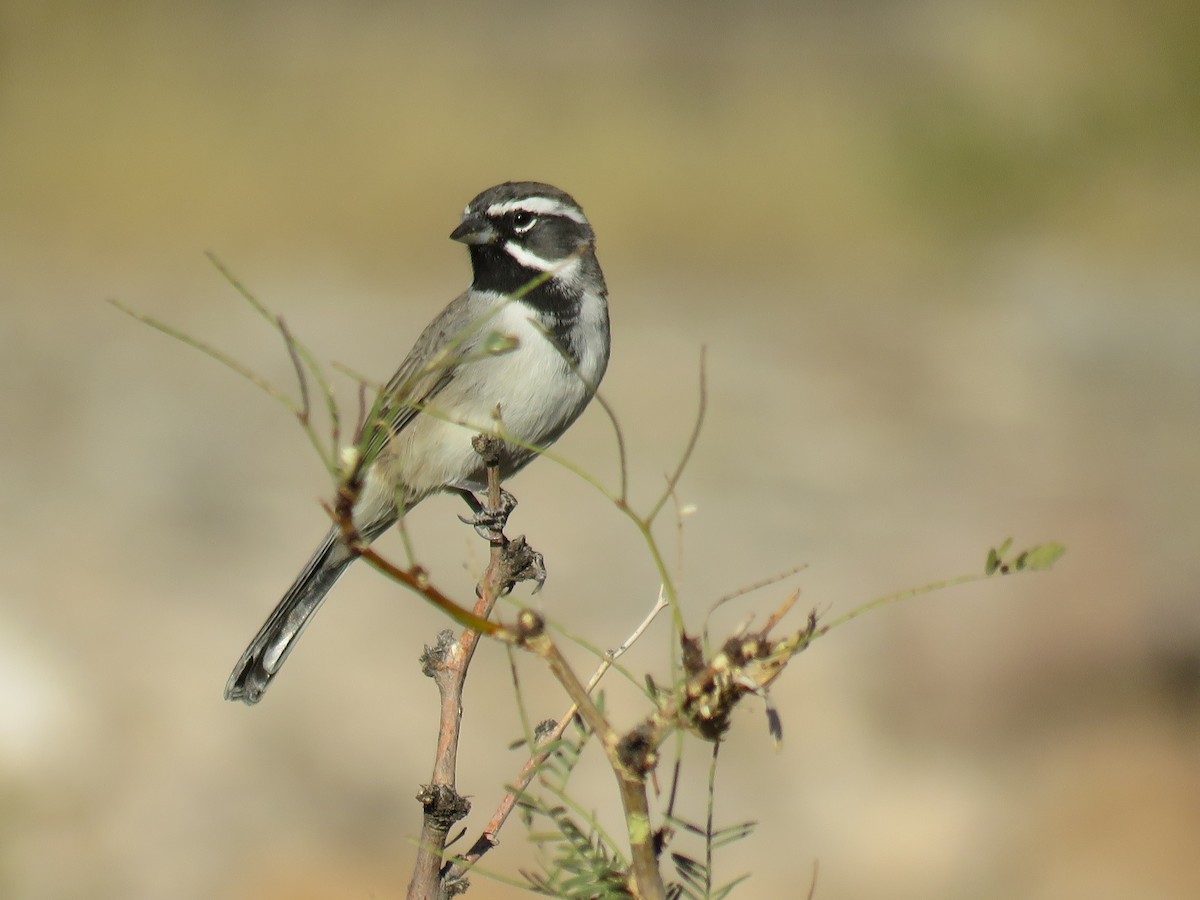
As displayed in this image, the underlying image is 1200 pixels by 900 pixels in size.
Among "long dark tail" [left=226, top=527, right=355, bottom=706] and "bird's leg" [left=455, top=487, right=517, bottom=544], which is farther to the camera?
"long dark tail" [left=226, top=527, right=355, bottom=706]

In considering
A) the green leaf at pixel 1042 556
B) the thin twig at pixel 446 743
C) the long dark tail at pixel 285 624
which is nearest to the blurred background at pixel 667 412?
the long dark tail at pixel 285 624

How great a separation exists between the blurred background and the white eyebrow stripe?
322cm

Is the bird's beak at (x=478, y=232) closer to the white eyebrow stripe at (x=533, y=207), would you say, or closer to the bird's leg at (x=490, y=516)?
the white eyebrow stripe at (x=533, y=207)

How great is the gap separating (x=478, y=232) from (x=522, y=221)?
15 cm

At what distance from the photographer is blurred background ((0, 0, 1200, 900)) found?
7066 mm

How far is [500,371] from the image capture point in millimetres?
4355

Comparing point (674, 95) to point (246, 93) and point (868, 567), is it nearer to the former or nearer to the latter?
point (246, 93)

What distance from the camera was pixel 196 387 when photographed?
1001cm

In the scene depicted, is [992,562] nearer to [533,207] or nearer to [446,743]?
[446,743]

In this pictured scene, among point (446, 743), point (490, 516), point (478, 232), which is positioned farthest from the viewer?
point (478, 232)

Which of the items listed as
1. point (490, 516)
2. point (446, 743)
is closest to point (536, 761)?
point (446, 743)

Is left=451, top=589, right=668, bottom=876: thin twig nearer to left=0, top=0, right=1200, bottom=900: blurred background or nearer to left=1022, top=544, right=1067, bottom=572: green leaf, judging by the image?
left=1022, top=544, right=1067, bottom=572: green leaf

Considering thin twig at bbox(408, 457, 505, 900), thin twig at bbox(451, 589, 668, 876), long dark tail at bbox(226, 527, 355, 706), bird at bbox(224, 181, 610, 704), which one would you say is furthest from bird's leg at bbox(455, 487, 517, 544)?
thin twig at bbox(451, 589, 668, 876)

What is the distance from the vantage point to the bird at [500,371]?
4.25 metres
